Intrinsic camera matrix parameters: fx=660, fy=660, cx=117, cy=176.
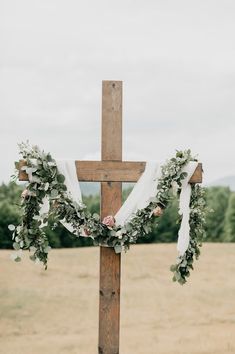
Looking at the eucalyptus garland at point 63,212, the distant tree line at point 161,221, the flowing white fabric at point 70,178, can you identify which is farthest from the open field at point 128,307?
the distant tree line at point 161,221

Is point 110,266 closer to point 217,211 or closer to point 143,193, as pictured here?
point 143,193

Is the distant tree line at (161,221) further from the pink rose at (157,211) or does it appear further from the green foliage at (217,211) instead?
the pink rose at (157,211)

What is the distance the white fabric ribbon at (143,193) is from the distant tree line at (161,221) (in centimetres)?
1768

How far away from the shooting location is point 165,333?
45.0 ft

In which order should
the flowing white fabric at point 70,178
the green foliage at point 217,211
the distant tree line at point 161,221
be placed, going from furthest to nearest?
the green foliage at point 217,211, the distant tree line at point 161,221, the flowing white fabric at point 70,178

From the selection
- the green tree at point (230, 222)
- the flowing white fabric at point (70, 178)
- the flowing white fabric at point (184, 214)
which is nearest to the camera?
the flowing white fabric at point (70, 178)

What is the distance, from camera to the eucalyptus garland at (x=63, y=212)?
705 cm

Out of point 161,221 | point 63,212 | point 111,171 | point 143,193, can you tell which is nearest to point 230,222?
point 161,221

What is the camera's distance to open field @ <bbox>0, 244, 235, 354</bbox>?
41.2 feet

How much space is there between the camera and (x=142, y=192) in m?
7.27

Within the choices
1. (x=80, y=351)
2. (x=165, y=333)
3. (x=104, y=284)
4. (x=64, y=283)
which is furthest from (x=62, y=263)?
(x=104, y=284)

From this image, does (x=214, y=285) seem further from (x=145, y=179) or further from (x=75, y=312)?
(x=145, y=179)

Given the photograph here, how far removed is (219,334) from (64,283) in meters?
6.22

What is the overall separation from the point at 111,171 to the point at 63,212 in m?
0.70
